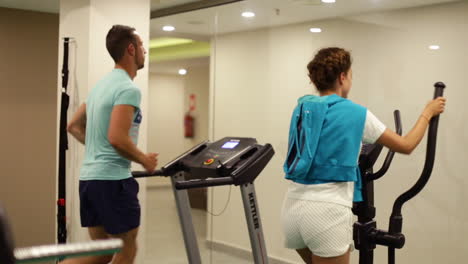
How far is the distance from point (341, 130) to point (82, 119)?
4.69ft

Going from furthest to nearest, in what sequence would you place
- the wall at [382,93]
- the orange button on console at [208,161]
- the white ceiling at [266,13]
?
1. the white ceiling at [266,13]
2. the wall at [382,93]
3. the orange button on console at [208,161]

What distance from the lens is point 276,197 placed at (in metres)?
4.26

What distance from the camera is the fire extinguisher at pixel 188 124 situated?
5473 mm

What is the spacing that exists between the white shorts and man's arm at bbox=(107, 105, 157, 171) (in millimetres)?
716

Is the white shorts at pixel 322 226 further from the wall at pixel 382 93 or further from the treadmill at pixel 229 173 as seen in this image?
the wall at pixel 382 93

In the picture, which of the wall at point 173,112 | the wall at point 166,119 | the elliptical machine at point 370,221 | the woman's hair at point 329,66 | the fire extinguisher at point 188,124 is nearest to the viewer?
the woman's hair at point 329,66

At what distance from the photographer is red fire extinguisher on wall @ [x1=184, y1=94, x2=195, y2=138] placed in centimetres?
538

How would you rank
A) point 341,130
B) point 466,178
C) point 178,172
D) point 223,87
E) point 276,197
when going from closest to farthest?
1. point 341,130
2. point 178,172
3. point 466,178
4. point 276,197
5. point 223,87

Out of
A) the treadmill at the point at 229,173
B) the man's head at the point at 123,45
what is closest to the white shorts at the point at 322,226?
the treadmill at the point at 229,173

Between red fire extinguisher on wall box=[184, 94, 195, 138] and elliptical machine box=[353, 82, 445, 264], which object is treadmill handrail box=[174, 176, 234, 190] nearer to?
elliptical machine box=[353, 82, 445, 264]

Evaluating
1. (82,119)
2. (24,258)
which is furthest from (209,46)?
(24,258)

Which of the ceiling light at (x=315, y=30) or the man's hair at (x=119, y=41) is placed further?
the ceiling light at (x=315, y=30)

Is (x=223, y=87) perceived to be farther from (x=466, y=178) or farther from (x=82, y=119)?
(x=466, y=178)

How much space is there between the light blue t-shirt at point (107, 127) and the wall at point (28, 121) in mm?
2984
